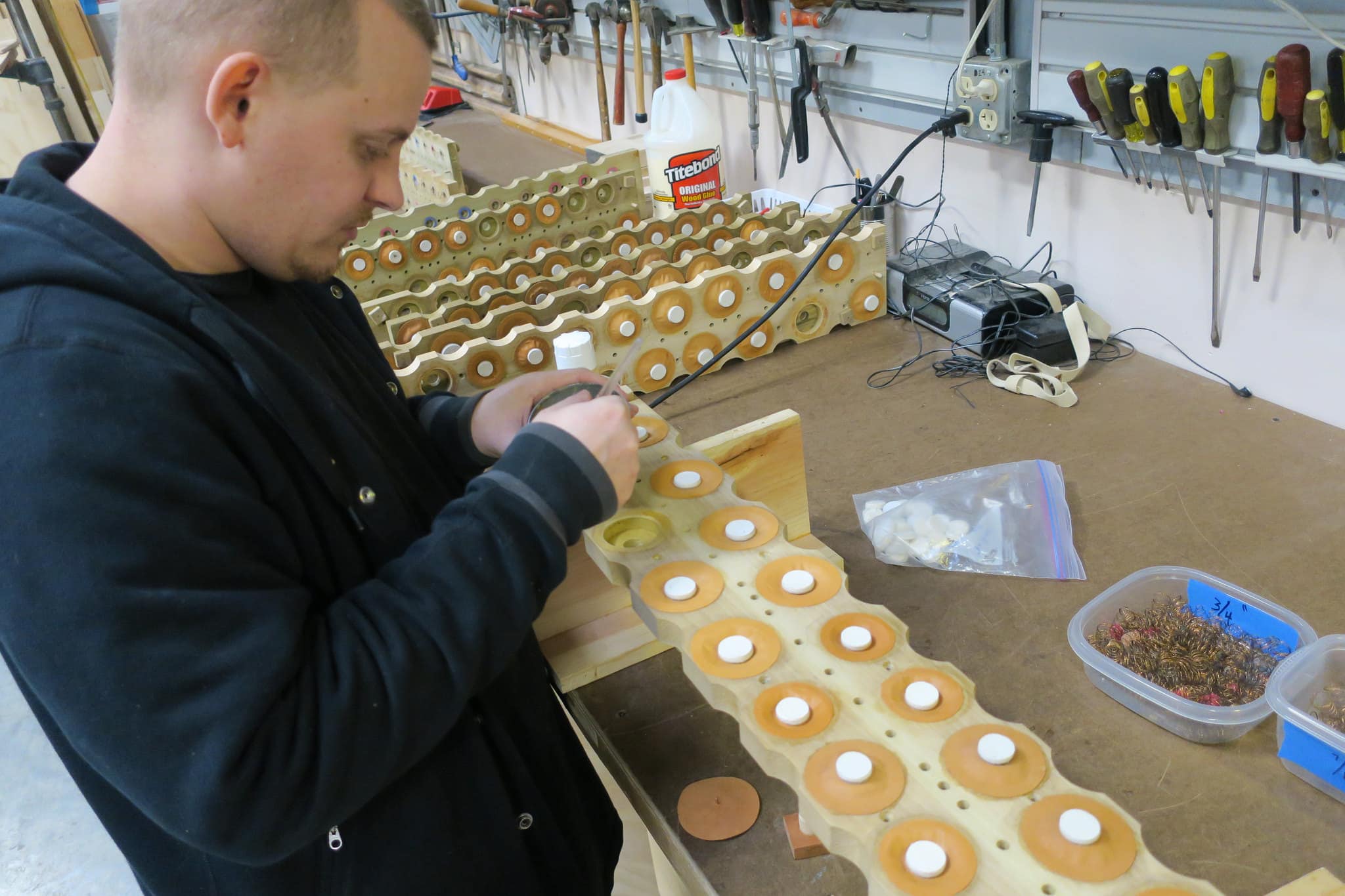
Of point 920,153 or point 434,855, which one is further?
point 920,153

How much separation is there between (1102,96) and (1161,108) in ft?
0.22

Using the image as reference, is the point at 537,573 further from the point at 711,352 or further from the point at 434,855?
the point at 711,352

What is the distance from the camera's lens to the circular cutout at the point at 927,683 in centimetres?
60

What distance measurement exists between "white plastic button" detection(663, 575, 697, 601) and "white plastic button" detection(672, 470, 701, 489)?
126mm

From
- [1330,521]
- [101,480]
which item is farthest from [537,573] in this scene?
[1330,521]

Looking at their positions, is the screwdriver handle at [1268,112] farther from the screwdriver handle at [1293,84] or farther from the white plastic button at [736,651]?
the white plastic button at [736,651]

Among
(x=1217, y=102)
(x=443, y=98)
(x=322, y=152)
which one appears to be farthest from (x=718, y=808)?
(x=443, y=98)

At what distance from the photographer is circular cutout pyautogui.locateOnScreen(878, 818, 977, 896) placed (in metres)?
0.50

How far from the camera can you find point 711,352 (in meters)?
1.35

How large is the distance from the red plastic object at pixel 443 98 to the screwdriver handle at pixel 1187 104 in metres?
2.35

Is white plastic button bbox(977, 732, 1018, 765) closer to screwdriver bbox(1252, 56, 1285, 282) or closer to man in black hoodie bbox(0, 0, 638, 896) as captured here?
man in black hoodie bbox(0, 0, 638, 896)

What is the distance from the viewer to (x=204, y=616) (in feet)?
1.48

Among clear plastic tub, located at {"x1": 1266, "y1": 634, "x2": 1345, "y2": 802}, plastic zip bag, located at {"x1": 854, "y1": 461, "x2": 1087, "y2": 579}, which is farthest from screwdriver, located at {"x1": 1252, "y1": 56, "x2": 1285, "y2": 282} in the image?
clear plastic tub, located at {"x1": 1266, "y1": 634, "x2": 1345, "y2": 802}

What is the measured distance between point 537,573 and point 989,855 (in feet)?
1.00
